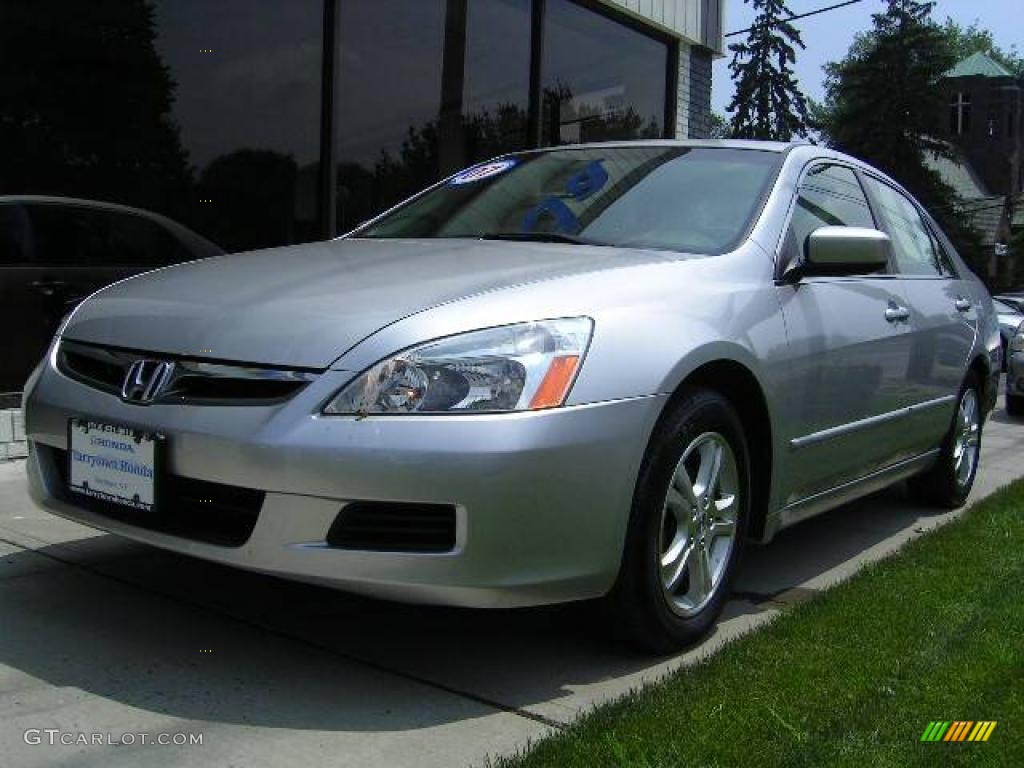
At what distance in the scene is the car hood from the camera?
2756 mm

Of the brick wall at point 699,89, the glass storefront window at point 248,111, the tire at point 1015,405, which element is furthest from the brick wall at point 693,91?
the glass storefront window at point 248,111

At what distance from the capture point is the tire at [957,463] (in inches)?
209

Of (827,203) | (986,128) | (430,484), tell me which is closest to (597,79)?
(827,203)

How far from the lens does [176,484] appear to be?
2811 mm

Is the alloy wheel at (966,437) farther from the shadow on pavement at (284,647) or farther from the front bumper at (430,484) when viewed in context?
the front bumper at (430,484)

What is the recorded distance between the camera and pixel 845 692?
9.53 feet

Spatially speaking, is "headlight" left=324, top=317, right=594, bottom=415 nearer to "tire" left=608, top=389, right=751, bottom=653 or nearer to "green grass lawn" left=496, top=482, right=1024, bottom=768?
"tire" left=608, top=389, right=751, bottom=653

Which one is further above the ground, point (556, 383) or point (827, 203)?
point (827, 203)

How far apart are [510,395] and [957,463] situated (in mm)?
3510

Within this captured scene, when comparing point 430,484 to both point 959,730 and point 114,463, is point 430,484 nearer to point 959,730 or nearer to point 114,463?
point 114,463

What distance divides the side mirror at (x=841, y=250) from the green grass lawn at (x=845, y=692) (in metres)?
1.10

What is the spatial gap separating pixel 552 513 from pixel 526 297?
0.56 meters

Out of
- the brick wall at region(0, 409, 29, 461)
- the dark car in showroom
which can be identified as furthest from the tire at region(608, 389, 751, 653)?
the dark car in showroom

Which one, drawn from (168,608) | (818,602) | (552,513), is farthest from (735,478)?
(168,608)
